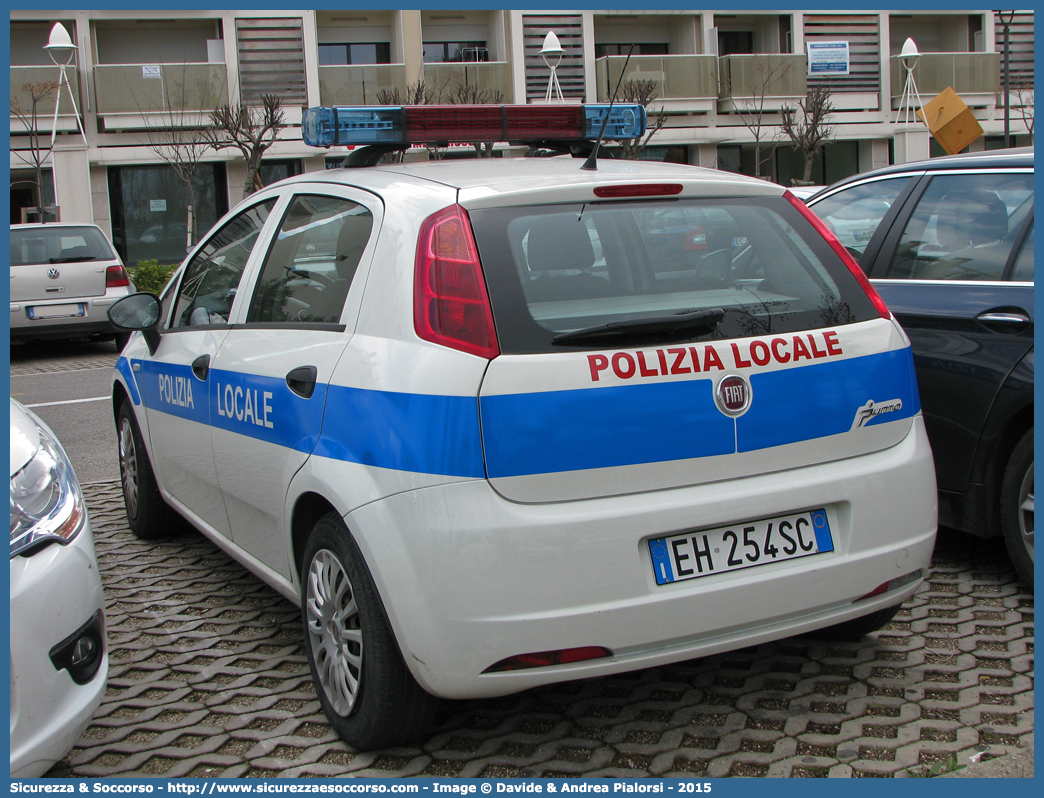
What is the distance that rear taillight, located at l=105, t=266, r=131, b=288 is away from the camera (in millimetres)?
12820

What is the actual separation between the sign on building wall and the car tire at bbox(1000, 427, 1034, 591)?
31.7 metres

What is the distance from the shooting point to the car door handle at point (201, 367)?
3787 millimetres

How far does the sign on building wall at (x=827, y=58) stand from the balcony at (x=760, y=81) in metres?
0.80

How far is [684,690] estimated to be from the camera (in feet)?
10.7

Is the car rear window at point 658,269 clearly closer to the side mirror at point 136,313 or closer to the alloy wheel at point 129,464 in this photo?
the side mirror at point 136,313

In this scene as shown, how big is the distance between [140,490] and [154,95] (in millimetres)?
26191

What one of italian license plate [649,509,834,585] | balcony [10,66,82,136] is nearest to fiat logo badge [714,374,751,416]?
italian license plate [649,509,834,585]

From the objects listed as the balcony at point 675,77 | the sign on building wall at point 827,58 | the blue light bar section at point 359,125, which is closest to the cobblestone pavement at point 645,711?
the blue light bar section at point 359,125

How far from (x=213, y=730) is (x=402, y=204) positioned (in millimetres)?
1659

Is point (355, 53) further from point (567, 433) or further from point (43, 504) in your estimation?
point (567, 433)

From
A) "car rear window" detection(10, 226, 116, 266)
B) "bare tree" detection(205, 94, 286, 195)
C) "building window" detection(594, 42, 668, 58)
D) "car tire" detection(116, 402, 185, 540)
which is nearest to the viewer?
"car tire" detection(116, 402, 185, 540)

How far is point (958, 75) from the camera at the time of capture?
33062 mm

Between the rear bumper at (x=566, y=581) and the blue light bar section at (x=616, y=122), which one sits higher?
the blue light bar section at (x=616, y=122)

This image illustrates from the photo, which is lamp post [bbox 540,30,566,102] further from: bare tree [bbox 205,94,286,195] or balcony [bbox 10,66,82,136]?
balcony [bbox 10,66,82,136]
